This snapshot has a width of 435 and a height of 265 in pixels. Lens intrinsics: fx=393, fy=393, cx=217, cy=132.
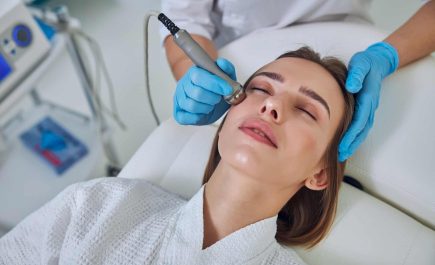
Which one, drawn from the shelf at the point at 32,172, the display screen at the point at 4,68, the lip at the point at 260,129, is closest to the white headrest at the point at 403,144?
the lip at the point at 260,129

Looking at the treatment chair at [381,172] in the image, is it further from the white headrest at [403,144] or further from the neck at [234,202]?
the neck at [234,202]

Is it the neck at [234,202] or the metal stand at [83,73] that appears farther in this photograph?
the metal stand at [83,73]

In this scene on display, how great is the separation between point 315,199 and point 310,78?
1.10ft

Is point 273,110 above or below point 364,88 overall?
above

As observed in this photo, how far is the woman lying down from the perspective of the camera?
0.83 m

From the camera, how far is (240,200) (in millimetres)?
889

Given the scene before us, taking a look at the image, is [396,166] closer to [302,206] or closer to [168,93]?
[302,206]

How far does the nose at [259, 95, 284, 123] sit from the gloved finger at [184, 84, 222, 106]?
5.6 inches

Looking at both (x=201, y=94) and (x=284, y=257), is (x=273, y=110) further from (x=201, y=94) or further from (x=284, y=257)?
(x=284, y=257)

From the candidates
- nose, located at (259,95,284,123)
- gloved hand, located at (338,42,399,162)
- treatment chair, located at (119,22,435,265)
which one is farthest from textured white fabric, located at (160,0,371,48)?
nose, located at (259,95,284,123)

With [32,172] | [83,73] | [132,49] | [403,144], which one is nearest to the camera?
[403,144]

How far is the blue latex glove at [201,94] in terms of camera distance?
892 millimetres

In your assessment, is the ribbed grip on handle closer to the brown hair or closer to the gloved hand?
the brown hair

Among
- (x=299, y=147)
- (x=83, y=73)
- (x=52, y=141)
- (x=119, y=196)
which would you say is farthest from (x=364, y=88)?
(x=52, y=141)
